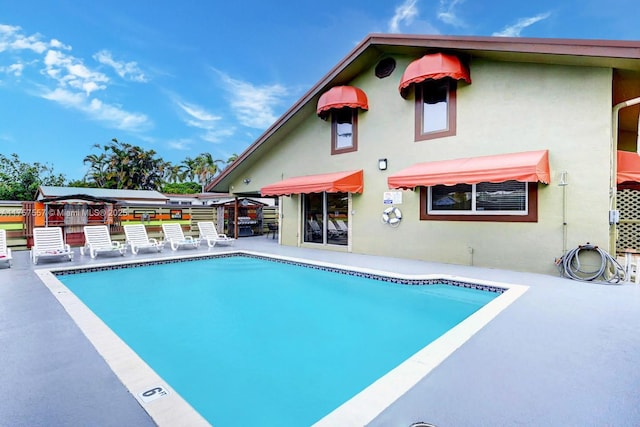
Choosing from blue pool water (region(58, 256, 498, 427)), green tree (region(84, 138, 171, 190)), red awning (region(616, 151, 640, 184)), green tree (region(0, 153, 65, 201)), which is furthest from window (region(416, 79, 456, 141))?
green tree (region(84, 138, 171, 190))

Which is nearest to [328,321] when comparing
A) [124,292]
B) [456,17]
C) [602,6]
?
[124,292]

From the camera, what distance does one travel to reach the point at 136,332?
7.12 m

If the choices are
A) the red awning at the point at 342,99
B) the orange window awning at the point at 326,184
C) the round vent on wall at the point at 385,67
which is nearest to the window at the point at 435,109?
the round vent on wall at the point at 385,67

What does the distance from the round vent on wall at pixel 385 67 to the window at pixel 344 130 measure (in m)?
1.94

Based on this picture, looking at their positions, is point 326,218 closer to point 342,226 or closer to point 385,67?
point 342,226

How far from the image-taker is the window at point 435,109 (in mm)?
13336

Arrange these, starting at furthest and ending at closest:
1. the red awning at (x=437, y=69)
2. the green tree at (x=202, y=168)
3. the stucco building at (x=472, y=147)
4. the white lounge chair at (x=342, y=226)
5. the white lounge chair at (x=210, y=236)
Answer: the green tree at (x=202, y=168)
the white lounge chair at (x=210, y=236)
the white lounge chair at (x=342, y=226)
the red awning at (x=437, y=69)
the stucco building at (x=472, y=147)

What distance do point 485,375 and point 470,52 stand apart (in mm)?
11598

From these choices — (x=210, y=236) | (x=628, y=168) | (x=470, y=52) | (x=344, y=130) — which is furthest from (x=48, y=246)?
(x=628, y=168)

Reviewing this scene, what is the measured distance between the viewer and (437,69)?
1229 centimetres

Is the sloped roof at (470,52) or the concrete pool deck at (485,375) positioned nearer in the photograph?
the concrete pool deck at (485,375)

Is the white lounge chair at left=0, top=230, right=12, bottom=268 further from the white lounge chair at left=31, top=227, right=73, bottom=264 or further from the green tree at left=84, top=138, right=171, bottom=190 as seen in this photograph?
the green tree at left=84, top=138, right=171, bottom=190

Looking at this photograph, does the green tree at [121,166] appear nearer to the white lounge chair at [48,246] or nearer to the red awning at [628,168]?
the white lounge chair at [48,246]

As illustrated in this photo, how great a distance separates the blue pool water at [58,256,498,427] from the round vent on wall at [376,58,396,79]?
9160 millimetres
